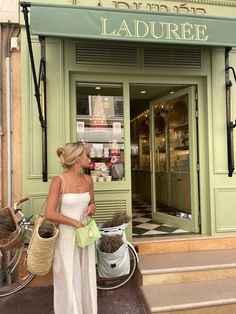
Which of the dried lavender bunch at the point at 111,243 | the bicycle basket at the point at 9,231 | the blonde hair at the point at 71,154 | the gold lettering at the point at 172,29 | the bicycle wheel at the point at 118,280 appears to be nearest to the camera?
the blonde hair at the point at 71,154

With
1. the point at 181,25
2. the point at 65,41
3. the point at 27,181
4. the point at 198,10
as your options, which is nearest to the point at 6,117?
the point at 27,181

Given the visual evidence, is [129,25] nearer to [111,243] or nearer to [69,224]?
[69,224]

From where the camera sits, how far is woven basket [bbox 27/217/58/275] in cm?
247

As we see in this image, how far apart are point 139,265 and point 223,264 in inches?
41.9

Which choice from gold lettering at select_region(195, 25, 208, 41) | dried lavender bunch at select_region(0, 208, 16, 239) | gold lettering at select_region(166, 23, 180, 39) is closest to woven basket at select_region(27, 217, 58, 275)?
dried lavender bunch at select_region(0, 208, 16, 239)

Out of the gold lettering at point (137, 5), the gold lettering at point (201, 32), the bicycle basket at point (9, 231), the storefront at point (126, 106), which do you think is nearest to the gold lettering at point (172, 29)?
the gold lettering at point (201, 32)

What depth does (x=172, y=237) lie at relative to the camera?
14.2 ft

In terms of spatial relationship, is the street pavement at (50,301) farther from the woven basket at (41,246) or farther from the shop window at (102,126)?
the shop window at (102,126)

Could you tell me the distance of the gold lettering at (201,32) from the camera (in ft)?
11.1

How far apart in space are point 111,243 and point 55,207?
128 centimetres

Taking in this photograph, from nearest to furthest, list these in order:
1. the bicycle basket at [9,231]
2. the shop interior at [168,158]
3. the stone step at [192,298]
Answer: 1. the stone step at [192,298]
2. the bicycle basket at [9,231]
3. the shop interior at [168,158]

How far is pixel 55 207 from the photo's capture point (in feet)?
8.02

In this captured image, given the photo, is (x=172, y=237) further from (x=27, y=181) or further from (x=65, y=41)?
(x=65, y=41)

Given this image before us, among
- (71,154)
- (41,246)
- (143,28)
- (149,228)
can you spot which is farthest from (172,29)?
(149,228)
